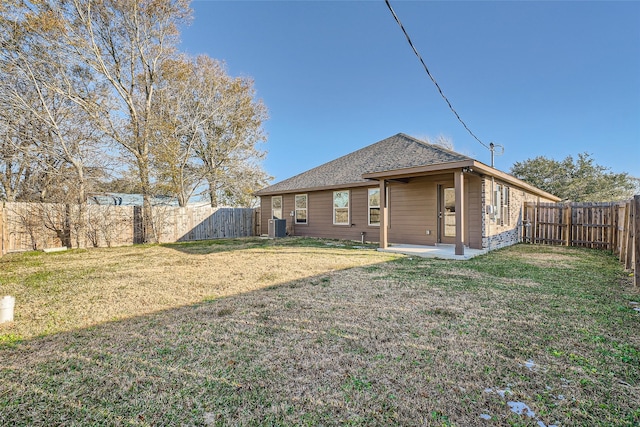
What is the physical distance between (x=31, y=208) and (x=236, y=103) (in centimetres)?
1195

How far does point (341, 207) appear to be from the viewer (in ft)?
37.0

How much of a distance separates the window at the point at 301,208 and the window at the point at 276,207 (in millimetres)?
1184

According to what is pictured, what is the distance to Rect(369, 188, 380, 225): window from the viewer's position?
10.1 meters

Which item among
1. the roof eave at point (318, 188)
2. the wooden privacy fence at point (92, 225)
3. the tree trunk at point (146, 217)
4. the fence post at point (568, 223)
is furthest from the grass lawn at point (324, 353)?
the tree trunk at point (146, 217)

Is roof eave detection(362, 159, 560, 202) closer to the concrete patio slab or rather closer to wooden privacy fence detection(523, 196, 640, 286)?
the concrete patio slab

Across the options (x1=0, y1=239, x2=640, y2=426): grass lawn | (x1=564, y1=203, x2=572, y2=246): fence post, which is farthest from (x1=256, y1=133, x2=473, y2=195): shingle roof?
(x1=564, y1=203, x2=572, y2=246): fence post

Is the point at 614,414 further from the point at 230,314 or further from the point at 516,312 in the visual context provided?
the point at 230,314

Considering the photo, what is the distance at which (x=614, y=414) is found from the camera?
1590 millimetres

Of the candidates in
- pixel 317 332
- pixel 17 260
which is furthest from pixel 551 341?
pixel 17 260

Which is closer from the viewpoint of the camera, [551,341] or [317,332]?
[551,341]

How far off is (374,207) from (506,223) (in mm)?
4223

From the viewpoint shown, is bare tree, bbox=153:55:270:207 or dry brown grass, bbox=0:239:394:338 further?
bare tree, bbox=153:55:270:207

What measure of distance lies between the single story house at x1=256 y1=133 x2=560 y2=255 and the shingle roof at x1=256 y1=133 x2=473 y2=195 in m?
0.03

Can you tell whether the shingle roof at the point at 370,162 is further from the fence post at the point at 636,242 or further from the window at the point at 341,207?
the fence post at the point at 636,242
